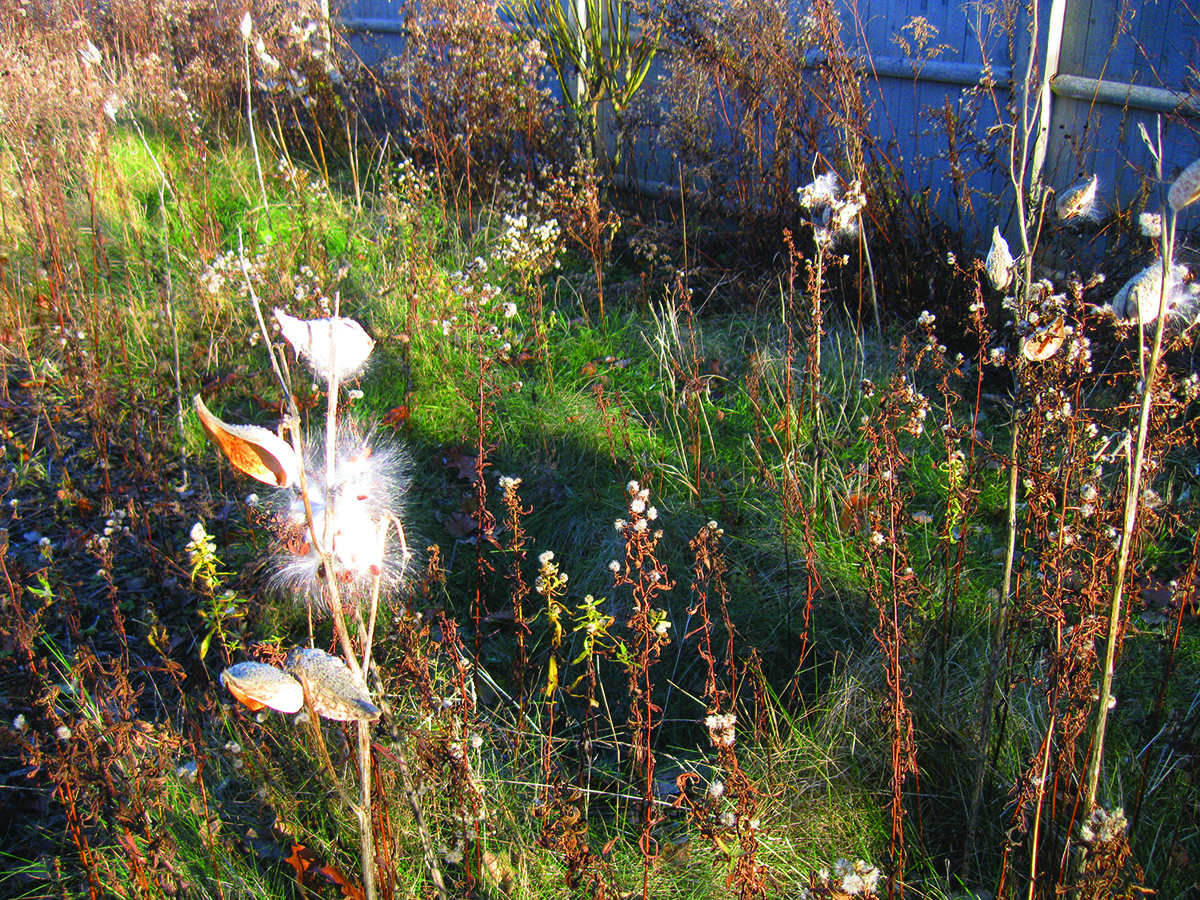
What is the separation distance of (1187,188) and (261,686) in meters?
1.26

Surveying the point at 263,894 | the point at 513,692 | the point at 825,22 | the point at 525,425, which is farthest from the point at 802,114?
the point at 263,894

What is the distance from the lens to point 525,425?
348 centimetres

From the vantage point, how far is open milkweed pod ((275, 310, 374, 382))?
104 centimetres

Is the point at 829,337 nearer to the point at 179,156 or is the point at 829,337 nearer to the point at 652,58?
the point at 652,58

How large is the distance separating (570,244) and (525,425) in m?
2.10

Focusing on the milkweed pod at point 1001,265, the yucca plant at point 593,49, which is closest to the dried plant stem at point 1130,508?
the milkweed pod at point 1001,265

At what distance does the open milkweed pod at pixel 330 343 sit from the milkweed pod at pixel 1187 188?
998 millimetres

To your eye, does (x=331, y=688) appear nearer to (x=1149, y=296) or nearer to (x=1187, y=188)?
(x=1187, y=188)

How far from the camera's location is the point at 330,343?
1.06 m

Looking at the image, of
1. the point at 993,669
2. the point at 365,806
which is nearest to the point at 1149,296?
the point at 993,669

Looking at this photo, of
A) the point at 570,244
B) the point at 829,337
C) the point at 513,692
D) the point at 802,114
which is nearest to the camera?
the point at 513,692

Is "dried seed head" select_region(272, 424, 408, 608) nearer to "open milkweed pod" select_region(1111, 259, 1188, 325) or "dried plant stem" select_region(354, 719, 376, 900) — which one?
"dried plant stem" select_region(354, 719, 376, 900)

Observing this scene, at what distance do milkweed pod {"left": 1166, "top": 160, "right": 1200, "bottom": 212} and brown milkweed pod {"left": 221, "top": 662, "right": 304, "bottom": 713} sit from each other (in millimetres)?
1220

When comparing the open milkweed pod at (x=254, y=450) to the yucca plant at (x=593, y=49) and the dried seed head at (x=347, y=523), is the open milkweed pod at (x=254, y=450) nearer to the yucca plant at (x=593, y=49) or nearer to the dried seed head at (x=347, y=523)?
the dried seed head at (x=347, y=523)
